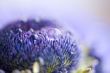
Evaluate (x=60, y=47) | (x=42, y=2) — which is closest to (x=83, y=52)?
(x=60, y=47)

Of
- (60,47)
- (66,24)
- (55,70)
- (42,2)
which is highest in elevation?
(42,2)

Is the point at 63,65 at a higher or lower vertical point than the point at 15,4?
lower

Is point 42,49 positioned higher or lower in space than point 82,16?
lower

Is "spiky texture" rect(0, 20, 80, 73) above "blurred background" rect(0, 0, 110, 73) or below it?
below

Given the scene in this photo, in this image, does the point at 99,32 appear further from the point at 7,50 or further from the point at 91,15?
the point at 7,50
